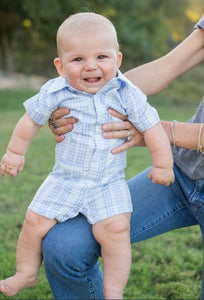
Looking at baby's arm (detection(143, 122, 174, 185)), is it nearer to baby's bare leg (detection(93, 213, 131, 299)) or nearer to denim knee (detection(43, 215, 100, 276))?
baby's bare leg (detection(93, 213, 131, 299))

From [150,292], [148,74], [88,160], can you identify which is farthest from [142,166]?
[88,160]

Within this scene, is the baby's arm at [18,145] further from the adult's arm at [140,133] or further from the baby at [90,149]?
the adult's arm at [140,133]

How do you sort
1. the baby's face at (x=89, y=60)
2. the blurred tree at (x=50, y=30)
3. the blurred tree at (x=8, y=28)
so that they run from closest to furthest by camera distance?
the baby's face at (x=89, y=60) → the blurred tree at (x=50, y=30) → the blurred tree at (x=8, y=28)

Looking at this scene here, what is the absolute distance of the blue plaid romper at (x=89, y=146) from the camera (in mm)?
2107

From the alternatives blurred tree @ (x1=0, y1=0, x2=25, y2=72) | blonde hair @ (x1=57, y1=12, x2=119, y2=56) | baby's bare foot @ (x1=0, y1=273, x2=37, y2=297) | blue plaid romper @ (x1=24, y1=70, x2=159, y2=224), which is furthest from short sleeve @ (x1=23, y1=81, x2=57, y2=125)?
blurred tree @ (x1=0, y1=0, x2=25, y2=72)

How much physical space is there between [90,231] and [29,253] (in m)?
0.31

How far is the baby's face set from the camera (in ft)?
6.61

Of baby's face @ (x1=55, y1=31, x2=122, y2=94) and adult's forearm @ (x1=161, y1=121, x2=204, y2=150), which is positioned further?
adult's forearm @ (x1=161, y1=121, x2=204, y2=150)

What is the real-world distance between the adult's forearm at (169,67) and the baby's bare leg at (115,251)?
0.82m

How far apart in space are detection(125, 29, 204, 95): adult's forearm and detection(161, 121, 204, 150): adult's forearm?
0.37 m

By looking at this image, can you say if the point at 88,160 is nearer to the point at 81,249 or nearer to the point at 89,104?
the point at 89,104

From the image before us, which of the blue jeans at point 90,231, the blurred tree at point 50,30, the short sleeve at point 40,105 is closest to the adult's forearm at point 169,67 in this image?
the blue jeans at point 90,231

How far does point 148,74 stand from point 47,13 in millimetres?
16298

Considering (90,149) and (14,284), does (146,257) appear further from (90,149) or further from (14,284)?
(90,149)
